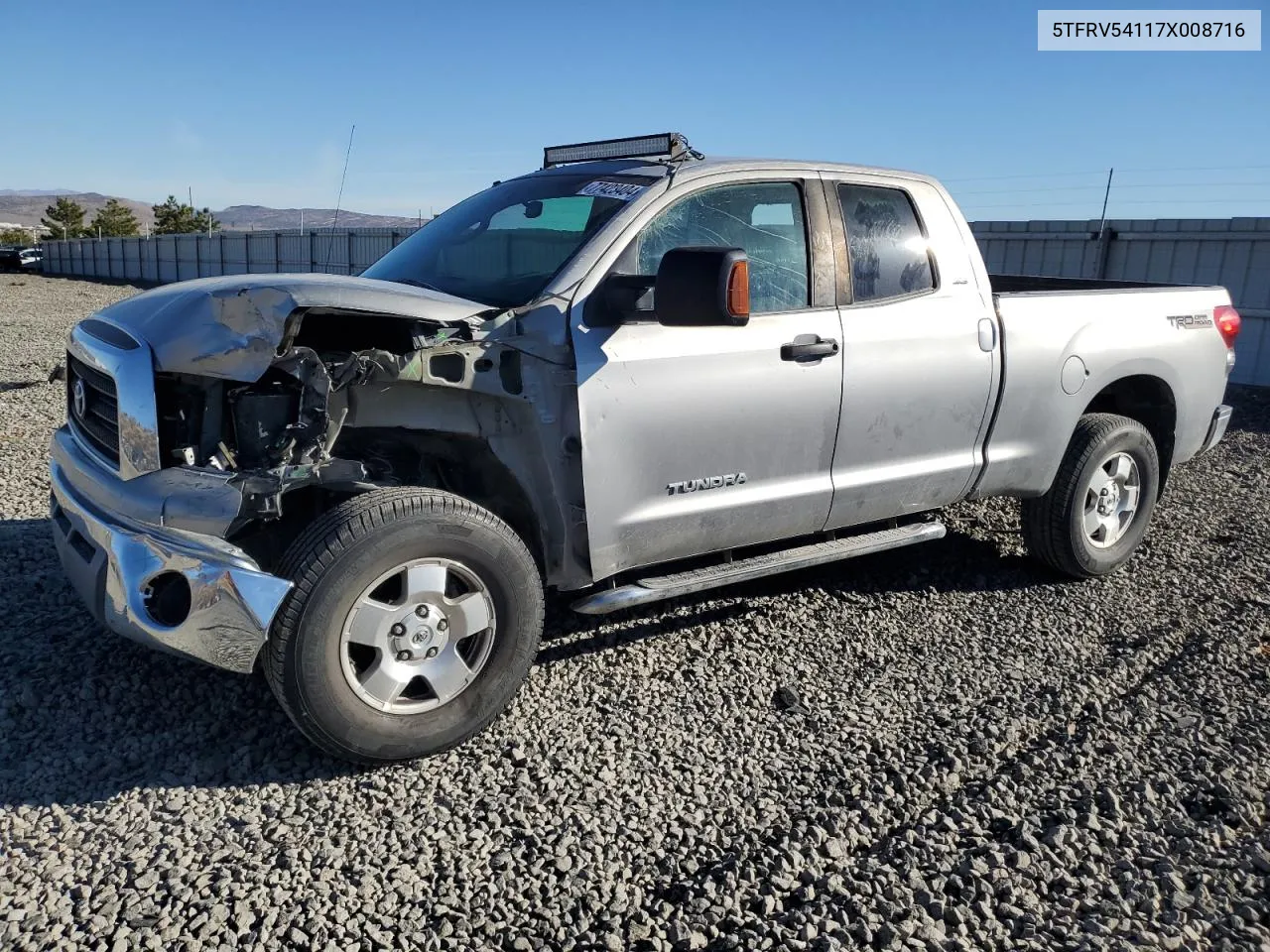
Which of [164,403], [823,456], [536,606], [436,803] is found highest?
[164,403]

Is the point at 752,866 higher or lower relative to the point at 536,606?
lower

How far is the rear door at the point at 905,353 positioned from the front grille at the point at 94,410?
8.99ft

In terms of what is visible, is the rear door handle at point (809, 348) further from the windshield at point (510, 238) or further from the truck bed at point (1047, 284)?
the truck bed at point (1047, 284)

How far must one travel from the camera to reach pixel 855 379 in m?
4.40

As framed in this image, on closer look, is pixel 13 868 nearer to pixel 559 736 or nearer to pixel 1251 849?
pixel 559 736

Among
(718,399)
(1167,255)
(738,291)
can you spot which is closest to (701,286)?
(738,291)

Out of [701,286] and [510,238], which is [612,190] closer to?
[510,238]

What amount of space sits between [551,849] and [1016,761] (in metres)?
1.66

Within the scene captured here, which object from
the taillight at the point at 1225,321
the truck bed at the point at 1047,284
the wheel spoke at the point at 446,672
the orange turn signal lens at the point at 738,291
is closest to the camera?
the wheel spoke at the point at 446,672

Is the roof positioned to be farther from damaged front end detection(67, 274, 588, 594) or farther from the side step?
the side step

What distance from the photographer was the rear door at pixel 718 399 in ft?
12.4

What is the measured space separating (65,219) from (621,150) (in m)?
84.2

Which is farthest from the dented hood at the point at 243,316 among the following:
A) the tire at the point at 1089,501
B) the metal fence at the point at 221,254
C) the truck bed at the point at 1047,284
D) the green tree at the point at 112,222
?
the green tree at the point at 112,222

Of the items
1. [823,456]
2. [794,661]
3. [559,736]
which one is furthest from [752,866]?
[823,456]
